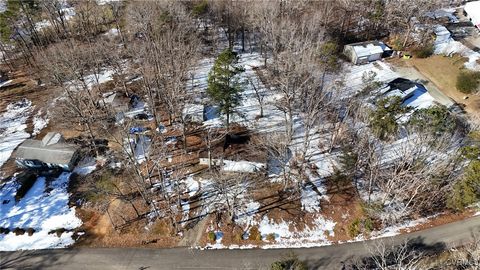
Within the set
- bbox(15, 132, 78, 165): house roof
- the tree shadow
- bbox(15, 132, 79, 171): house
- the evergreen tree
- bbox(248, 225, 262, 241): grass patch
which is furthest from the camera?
bbox(15, 132, 78, 165): house roof

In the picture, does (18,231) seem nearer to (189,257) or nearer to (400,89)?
(189,257)

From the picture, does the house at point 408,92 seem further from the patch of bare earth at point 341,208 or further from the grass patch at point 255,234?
the grass patch at point 255,234

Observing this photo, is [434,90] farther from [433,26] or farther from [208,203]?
[208,203]

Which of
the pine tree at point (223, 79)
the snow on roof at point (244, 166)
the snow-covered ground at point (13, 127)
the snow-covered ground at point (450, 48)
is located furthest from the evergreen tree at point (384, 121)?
the snow-covered ground at point (13, 127)

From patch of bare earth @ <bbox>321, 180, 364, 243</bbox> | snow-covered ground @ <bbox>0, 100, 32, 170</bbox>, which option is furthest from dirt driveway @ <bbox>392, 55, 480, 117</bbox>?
snow-covered ground @ <bbox>0, 100, 32, 170</bbox>

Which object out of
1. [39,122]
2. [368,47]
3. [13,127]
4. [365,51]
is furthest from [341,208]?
[13,127]

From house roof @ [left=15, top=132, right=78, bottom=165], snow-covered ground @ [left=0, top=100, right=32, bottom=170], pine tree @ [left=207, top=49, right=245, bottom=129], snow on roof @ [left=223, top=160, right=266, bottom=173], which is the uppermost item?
pine tree @ [left=207, top=49, right=245, bottom=129]

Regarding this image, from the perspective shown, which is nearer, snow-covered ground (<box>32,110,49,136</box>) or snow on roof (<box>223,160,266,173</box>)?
snow on roof (<box>223,160,266,173</box>)

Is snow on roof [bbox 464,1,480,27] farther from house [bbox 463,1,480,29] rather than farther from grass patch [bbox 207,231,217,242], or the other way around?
grass patch [bbox 207,231,217,242]
